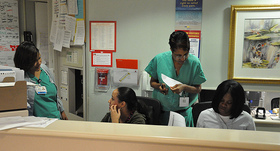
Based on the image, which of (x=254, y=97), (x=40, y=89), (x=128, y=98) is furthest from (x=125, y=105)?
(x=254, y=97)

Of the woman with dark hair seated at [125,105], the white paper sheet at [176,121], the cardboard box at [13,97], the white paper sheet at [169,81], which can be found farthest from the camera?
the white paper sheet at [169,81]

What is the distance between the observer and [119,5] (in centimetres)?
297

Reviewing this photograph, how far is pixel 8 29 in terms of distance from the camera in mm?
3359

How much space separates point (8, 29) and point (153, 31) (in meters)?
2.00

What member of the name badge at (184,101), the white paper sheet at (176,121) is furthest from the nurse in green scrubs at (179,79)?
the white paper sheet at (176,121)

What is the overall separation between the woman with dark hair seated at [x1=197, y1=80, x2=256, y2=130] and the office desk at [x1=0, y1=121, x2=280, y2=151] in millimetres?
1006

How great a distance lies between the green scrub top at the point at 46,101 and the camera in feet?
6.24

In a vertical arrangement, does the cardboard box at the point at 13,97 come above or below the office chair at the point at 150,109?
above

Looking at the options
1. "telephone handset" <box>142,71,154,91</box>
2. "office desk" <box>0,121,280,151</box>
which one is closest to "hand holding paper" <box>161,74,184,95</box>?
"telephone handset" <box>142,71,154,91</box>

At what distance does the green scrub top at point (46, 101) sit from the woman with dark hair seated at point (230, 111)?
1.19 metres

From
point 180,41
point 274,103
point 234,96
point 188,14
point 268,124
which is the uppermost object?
point 188,14

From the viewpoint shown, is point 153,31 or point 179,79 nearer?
point 179,79

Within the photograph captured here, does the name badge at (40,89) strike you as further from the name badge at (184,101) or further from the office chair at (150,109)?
the name badge at (184,101)

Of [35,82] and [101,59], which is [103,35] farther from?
[35,82]
